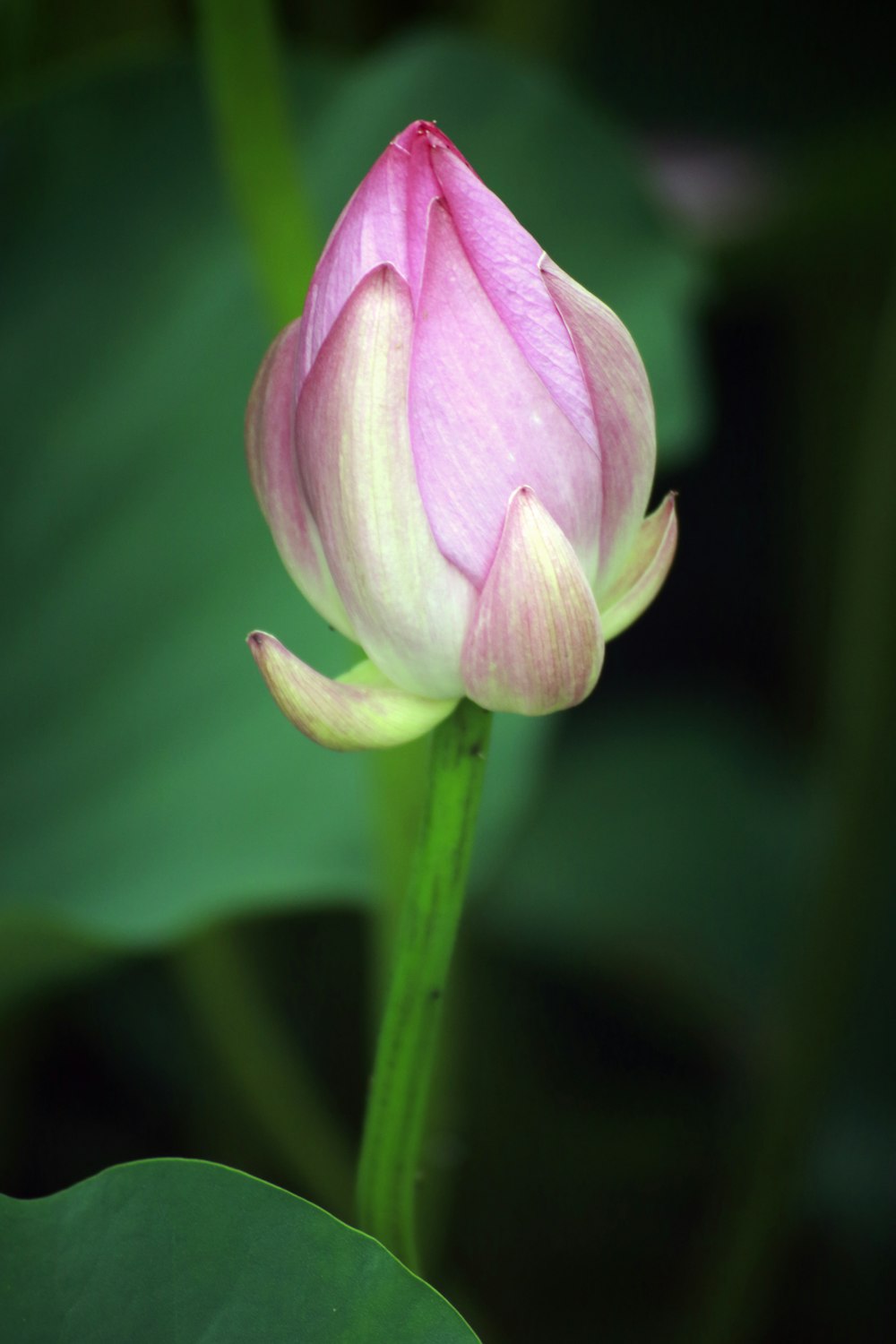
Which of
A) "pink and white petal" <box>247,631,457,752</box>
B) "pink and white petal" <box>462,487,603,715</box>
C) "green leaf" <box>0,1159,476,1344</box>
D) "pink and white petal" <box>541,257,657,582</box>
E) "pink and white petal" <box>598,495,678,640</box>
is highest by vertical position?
"pink and white petal" <box>541,257,657,582</box>

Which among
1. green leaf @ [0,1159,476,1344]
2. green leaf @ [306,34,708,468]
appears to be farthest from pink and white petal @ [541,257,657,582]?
green leaf @ [306,34,708,468]

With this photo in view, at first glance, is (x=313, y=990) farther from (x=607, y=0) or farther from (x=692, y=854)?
(x=607, y=0)

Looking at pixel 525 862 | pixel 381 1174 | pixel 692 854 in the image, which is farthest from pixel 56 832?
pixel 692 854

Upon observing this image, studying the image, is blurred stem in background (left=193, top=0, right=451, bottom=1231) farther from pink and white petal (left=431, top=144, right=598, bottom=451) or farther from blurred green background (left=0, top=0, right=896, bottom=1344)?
pink and white petal (left=431, top=144, right=598, bottom=451)

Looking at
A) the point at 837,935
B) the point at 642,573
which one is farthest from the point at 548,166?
the point at 642,573

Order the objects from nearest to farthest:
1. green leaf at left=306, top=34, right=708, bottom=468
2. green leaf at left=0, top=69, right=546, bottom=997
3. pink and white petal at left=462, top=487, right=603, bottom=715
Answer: pink and white petal at left=462, top=487, right=603, bottom=715 < green leaf at left=0, top=69, right=546, bottom=997 < green leaf at left=306, top=34, right=708, bottom=468

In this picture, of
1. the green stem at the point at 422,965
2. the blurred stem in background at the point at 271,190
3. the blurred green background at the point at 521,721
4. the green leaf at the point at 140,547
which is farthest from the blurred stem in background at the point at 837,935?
the green stem at the point at 422,965

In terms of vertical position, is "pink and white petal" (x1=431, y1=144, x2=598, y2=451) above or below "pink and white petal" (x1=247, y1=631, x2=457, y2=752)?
above

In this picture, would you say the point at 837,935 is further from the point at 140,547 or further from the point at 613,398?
the point at 613,398
